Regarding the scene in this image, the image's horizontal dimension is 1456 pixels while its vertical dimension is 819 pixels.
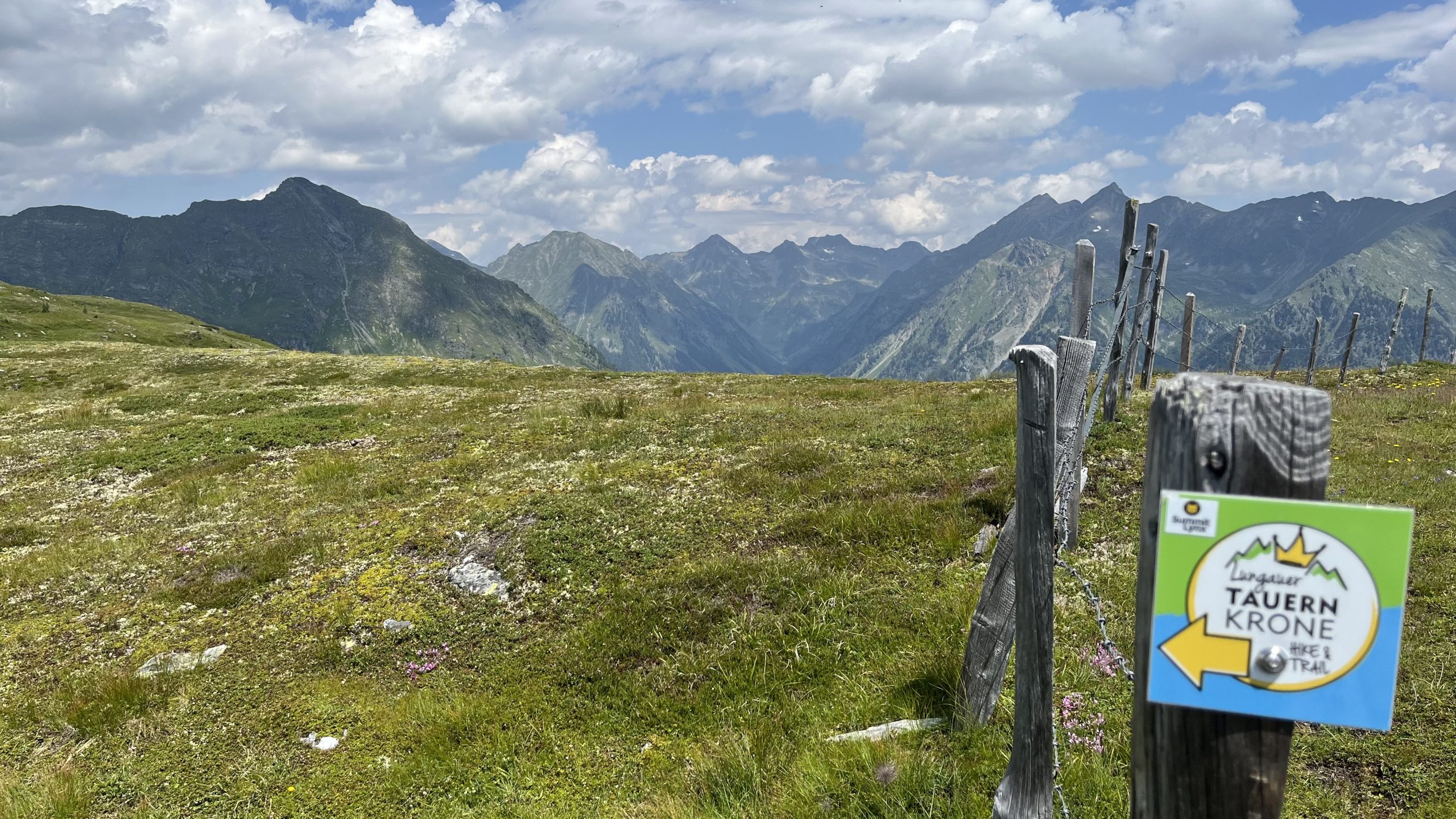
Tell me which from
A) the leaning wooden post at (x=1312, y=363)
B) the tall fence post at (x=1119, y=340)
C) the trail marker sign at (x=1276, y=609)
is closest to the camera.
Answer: the trail marker sign at (x=1276, y=609)

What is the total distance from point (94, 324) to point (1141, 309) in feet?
470

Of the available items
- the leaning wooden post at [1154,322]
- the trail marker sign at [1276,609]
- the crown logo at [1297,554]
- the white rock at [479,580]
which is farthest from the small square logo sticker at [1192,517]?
the leaning wooden post at [1154,322]

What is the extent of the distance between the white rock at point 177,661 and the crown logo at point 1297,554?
40.2ft

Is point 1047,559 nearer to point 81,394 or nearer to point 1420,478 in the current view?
Result: point 1420,478

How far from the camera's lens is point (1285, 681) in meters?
2.45

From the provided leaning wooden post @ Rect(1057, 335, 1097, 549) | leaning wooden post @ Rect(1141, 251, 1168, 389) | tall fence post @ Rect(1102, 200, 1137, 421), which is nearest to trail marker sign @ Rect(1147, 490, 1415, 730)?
leaning wooden post @ Rect(1057, 335, 1097, 549)

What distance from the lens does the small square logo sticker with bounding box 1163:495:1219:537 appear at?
244 centimetres

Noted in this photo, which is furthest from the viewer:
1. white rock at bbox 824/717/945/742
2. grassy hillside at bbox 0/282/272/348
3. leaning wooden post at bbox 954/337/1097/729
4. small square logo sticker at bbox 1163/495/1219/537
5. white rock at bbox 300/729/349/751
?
grassy hillside at bbox 0/282/272/348

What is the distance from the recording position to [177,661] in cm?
973

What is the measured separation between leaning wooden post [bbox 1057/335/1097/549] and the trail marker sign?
4.88m

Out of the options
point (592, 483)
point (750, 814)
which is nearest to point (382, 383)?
point (592, 483)

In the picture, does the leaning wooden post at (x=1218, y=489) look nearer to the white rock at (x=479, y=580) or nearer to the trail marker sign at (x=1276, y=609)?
the trail marker sign at (x=1276, y=609)

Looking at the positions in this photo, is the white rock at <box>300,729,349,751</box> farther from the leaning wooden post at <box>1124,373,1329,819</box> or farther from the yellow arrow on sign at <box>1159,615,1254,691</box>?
the yellow arrow on sign at <box>1159,615,1254,691</box>

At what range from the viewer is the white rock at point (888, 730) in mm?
6652
